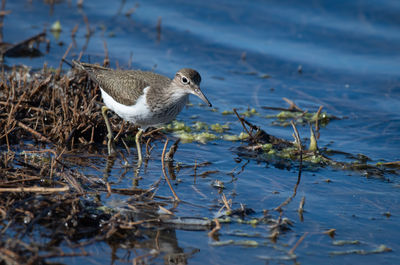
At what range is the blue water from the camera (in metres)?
4.94

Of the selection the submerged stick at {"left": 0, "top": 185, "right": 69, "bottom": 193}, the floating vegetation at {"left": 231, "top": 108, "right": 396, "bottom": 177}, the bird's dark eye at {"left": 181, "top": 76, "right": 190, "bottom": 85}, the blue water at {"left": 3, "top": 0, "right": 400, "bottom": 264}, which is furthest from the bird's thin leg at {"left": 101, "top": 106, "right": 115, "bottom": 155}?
the submerged stick at {"left": 0, "top": 185, "right": 69, "bottom": 193}

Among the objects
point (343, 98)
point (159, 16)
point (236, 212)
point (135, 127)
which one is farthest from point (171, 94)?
point (159, 16)

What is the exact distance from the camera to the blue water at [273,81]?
4941 millimetres

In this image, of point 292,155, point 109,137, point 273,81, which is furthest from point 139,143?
point 273,81

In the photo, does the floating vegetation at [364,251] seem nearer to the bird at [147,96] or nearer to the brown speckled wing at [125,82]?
the bird at [147,96]

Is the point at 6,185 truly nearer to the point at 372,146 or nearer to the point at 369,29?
the point at 372,146

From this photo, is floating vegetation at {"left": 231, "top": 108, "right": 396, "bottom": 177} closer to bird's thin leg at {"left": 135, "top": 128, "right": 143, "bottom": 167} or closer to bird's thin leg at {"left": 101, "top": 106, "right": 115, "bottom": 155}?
bird's thin leg at {"left": 135, "top": 128, "right": 143, "bottom": 167}

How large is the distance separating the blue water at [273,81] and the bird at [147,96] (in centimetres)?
55

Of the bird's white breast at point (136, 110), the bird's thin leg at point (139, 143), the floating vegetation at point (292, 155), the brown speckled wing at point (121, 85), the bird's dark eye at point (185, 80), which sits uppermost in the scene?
the bird's dark eye at point (185, 80)

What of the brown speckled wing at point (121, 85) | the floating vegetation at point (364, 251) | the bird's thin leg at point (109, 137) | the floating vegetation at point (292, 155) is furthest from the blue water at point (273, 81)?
the brown speckled wing at point (121, 85)

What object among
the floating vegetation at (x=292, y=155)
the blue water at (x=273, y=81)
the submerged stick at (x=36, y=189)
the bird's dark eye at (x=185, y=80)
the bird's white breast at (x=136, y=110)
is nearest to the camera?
the submerged stick at (x=36, y=189)

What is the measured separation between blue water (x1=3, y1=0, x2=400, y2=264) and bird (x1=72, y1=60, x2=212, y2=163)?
0.55m

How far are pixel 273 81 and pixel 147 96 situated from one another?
3.93 meters

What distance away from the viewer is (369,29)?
37.6 feet
